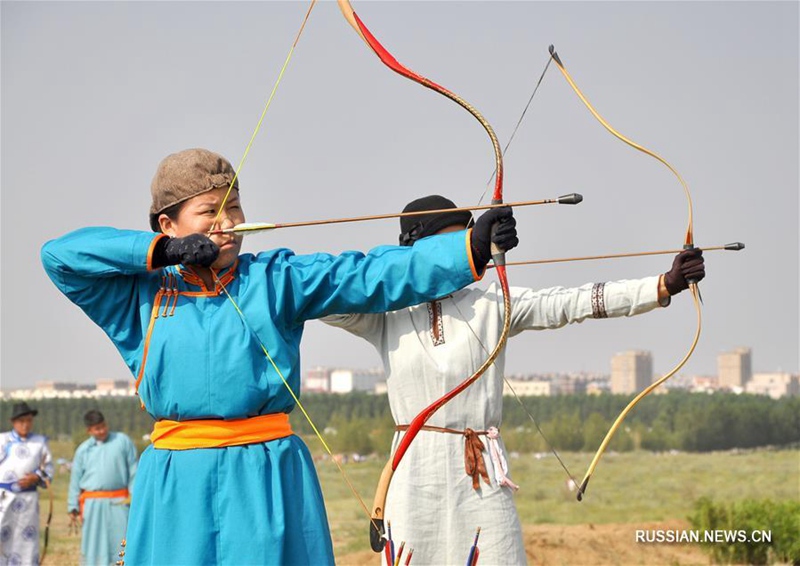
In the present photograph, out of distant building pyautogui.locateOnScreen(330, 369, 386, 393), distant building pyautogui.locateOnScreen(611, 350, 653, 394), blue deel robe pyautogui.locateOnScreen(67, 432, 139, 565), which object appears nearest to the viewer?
blue deel robe pyautogui.locateOnScreen(67, 432, 139, 565)

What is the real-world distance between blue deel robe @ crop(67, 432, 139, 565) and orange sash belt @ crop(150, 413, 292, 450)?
22.0ft

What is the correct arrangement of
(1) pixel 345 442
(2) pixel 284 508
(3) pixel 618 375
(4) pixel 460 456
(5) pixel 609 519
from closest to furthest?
(2) pixel 284 508 → (4) pixel 460 456 → (5) pixel 609 519 → (1) pixel 345 442 → (3) pixel 618 375

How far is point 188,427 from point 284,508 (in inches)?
13.6

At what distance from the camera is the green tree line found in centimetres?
2277

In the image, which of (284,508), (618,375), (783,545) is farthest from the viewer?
(618,375)

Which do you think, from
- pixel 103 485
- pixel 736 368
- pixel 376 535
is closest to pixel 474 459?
pixel 376 535

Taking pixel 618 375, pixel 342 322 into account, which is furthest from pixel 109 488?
pixel 618 375

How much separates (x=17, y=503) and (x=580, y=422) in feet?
51.3

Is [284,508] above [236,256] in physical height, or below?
below

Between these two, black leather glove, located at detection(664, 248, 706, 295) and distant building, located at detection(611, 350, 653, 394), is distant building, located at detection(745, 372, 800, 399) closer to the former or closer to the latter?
distant building, located at detection(611, 350, 653, 394)

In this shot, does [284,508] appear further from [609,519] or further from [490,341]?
[609,519]

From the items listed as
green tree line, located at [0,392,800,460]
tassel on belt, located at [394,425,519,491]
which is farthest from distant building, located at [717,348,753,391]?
tassel on belt, located at [394,425,519,491]

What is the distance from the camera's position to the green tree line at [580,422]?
74.7 feet

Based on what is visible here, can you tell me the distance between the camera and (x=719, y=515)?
10.4 m
